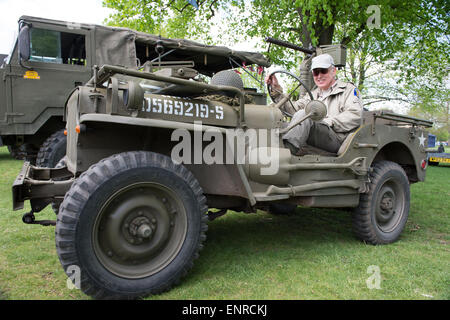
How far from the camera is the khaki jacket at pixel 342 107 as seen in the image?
3912mm

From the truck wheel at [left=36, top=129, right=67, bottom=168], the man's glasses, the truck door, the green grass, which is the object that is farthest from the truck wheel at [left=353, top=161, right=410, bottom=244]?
the truck door

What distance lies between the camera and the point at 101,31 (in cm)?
646

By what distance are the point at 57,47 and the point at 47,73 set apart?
18.6 inches

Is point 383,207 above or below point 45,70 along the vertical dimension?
below

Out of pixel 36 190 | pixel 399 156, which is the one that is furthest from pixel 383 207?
pixel 36 190

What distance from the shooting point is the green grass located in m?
2.69

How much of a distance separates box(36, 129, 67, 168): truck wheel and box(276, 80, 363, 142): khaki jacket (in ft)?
11.4

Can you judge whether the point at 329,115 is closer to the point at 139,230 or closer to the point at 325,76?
the point at 325,76

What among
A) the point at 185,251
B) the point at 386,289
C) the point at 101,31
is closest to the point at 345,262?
the point at 386,289

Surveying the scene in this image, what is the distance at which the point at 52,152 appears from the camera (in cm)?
554

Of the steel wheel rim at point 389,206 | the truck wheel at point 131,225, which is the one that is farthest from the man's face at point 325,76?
the truck wheel at point 131,225

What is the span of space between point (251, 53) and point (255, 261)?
594 cm

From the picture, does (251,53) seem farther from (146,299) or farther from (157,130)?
(146,299)

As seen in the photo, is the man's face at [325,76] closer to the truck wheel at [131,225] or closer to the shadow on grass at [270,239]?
the shadow on grass at [270,239]
